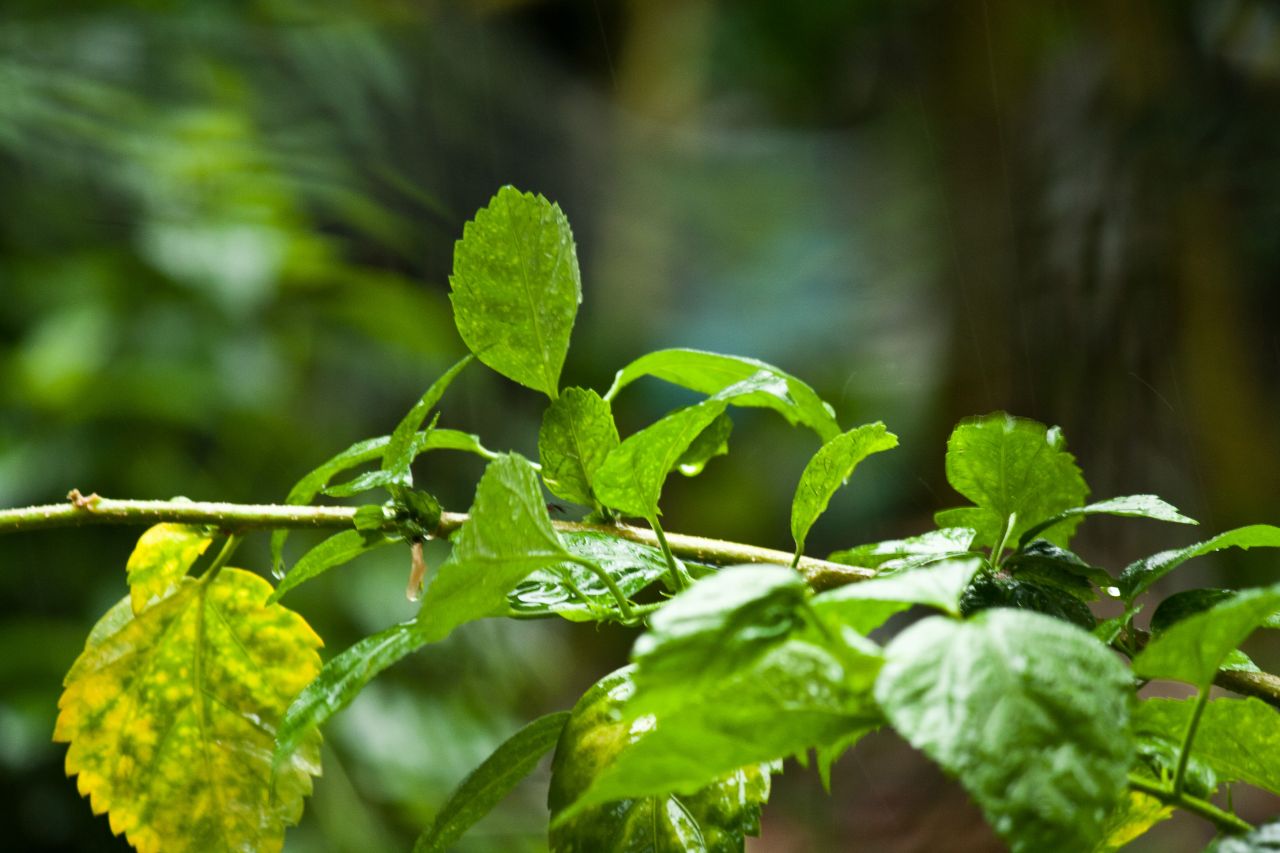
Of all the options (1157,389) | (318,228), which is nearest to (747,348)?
(318,228)

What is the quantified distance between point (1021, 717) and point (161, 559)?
0.27 m

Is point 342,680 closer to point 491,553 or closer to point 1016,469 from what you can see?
point 491,553

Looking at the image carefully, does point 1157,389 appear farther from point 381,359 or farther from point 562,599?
point 562,599

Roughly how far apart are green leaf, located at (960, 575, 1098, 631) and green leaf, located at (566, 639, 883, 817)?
9 cm

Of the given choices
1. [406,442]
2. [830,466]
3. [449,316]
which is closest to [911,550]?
[830,466]

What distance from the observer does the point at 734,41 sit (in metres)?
3.20

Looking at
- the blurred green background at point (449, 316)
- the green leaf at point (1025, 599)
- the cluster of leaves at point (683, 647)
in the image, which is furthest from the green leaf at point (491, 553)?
the blurred green background at point (449, 316)

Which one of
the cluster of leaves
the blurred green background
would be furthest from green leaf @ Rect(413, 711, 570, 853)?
the blurred green background

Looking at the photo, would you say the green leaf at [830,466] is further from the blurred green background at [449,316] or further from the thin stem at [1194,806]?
the blurred green background at [449,316]

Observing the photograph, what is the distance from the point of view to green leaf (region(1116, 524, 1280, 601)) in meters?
0.26

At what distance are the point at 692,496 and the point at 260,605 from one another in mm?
2466

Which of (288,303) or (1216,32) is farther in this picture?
(1216,32)

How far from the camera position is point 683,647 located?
18 cm

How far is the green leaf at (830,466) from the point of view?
276 millimetres
